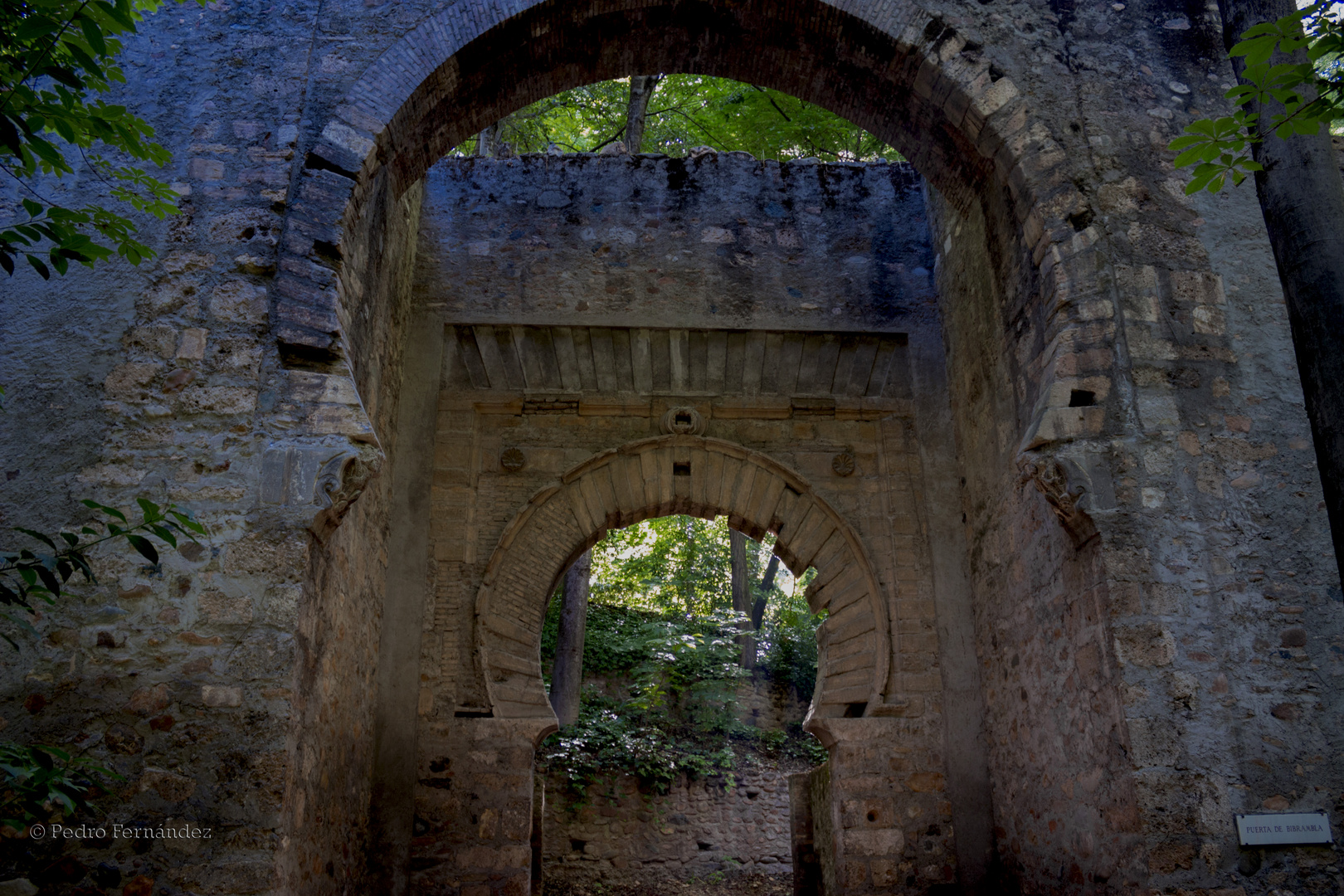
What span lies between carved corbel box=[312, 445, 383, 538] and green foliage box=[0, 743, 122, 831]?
3.95ft

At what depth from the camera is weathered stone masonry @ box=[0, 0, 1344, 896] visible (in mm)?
3779

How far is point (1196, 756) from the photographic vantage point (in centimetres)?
376

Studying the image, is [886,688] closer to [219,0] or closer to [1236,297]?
[1236,297]

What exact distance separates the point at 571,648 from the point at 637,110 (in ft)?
20.8

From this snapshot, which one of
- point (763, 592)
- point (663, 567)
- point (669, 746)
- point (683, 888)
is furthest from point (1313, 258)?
point (763, 592)

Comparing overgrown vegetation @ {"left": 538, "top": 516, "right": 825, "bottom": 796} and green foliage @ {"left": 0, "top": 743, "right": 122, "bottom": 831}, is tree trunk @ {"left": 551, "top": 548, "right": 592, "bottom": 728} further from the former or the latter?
green foliage @ {"left": 0, "top": 743, "right": 122, "bottom": 831}

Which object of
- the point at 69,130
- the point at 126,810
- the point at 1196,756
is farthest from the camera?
the point at 1196,756

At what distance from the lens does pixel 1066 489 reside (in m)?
4.14

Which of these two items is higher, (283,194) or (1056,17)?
(1056,17)

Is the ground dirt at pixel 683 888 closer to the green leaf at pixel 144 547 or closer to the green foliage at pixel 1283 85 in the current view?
the green leaf at pixel 144 547

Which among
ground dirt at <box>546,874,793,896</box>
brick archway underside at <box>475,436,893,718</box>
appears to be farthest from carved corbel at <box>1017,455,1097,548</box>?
ground dirt at <box>546,874,793,896</box>

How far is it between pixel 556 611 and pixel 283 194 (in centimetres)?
858

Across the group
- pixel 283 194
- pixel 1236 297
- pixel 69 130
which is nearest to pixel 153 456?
pixel 283 194

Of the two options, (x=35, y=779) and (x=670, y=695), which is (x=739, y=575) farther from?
(x=35, y=779)
